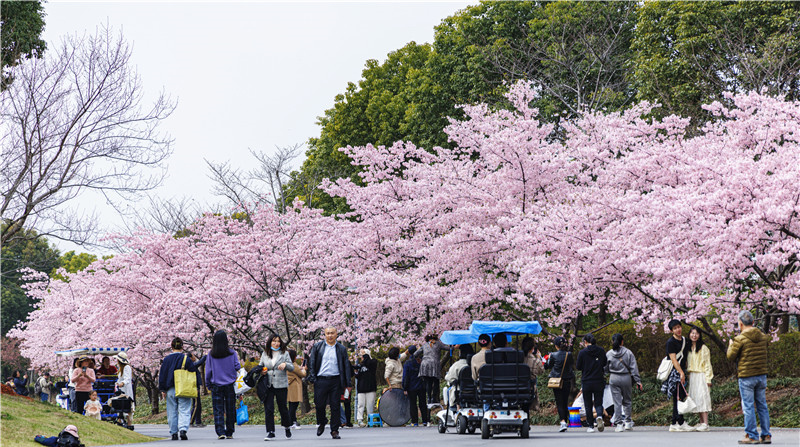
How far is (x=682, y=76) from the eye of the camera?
97.6 feet

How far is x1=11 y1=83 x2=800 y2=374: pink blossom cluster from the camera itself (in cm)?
1719

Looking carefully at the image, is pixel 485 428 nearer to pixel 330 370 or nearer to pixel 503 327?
pixel 503 327

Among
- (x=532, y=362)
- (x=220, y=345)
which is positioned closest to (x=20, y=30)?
(x=220, y=345)

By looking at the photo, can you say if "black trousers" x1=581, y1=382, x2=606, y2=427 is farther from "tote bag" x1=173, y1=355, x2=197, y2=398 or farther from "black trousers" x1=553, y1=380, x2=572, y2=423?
"tote bag" x1=173, y1=355, x2=197, y2=398

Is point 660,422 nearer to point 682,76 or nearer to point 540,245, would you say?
point 540,245

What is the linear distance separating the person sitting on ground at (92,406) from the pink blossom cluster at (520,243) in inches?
284

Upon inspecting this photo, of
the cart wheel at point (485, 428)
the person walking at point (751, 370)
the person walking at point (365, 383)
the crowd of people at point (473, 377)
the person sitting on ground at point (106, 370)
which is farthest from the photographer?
the person sitting on ground at point (106, 370)

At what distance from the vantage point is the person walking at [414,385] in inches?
811

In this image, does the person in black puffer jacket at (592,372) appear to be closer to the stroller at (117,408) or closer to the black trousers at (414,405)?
the black trousers at (414,405)

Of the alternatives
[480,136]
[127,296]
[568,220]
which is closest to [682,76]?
[480,136]

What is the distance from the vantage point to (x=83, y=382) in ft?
66.0

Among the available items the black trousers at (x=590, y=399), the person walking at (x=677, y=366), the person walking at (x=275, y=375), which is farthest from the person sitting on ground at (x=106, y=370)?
the person walking at (x=677, y=366)

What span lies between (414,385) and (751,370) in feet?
33.0

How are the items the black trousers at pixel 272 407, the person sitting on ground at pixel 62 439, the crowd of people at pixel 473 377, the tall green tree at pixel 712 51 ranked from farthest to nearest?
the tall green tree at pixel 712 51
the black trousers at pixel 272 407
the crowd of people at pixel 473 377
the person sitting on ground at pixel 62 439
